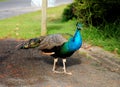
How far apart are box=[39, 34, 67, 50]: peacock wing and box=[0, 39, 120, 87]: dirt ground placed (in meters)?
0.61

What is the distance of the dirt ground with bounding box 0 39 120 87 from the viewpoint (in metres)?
8.51

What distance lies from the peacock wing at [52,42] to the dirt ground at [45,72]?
61 centimetres

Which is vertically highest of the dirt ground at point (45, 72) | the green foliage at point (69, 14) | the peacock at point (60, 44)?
the peacock at point (60, 44)

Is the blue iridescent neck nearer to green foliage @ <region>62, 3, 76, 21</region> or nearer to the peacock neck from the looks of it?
the peacock neck

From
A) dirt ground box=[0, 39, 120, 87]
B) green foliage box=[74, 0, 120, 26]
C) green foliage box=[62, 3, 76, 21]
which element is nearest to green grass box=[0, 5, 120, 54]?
green foliage box=[62, 3, 76, 21]

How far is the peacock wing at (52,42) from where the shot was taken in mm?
9102

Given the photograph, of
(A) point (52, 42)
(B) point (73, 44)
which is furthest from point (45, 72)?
(B) point (73, 44)

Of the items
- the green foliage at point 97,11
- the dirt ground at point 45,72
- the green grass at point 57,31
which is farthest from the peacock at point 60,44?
the green foliage at point 97,11

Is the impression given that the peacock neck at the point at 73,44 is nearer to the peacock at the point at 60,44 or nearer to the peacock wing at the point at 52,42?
the peacock at the point at 60,44

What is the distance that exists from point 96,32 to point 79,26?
193 inches

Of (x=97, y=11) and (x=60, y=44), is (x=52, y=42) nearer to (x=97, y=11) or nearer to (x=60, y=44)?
(x=60, y=44)

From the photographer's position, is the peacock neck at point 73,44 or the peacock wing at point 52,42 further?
the peacock wing at point 52,42

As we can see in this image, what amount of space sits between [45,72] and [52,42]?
738mm

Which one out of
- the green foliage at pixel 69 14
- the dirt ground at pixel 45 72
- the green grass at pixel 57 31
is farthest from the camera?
the green foliage at pixel 69 14
